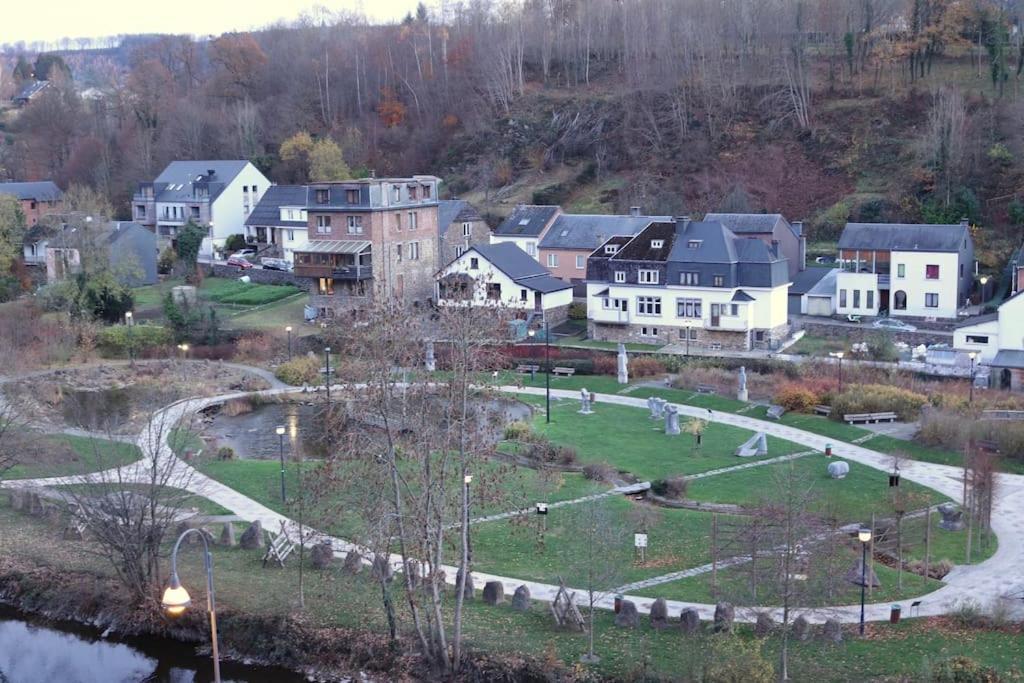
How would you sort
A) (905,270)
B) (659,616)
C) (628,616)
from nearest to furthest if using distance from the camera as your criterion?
(659,616)
(628,616)
(905,270)

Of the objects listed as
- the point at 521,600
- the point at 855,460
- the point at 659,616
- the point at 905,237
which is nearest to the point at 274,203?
the point at 905,237

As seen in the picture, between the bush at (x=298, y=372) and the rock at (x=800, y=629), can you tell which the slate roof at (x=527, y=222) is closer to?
the bush at (x=298, y=372)

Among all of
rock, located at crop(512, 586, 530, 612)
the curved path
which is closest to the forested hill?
the curved path

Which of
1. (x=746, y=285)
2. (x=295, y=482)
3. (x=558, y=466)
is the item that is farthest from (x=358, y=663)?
(x=746, y=285)

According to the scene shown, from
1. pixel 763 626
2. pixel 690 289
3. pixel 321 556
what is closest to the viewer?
pixel 763 626

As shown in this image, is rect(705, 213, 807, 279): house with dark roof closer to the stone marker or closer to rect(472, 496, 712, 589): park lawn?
the stone marker

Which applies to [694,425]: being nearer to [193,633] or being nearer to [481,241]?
[193,633]

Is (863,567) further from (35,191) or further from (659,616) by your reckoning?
(35,191)
